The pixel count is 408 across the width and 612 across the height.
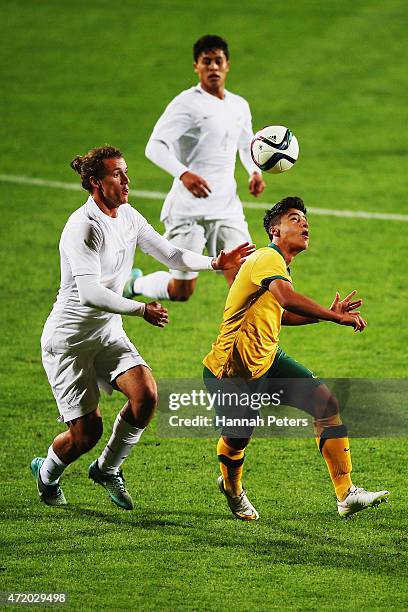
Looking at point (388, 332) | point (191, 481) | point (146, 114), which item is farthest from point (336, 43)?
point (191, 481)

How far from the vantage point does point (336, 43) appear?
20328mm

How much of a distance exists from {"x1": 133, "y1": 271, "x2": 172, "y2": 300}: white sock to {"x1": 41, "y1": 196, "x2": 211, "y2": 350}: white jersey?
10.4 feet

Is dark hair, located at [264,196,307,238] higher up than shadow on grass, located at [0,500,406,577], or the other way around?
dark hair, located at [264,196,307,238]

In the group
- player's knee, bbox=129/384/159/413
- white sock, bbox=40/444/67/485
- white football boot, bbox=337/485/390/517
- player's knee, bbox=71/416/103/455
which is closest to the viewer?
white football boot, bbox=337/485/390/517

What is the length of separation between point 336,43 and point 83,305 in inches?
550

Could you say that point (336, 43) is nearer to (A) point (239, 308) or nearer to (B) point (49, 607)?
(A) point (239, 308)

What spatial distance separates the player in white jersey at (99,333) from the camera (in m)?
7.27

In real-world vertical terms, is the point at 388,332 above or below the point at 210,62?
below

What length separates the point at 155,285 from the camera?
11.0 m

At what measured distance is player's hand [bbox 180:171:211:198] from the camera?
964cm

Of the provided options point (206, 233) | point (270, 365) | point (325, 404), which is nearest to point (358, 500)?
point (325, 404)

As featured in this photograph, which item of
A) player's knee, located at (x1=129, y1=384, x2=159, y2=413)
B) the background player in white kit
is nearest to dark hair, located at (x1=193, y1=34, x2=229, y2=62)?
the background player in white kit

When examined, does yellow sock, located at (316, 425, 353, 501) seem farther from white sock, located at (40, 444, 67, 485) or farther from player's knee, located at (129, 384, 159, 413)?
white sock, located at (40, 444, 67, 485)

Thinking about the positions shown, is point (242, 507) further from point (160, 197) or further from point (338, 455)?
point (160, 197)
